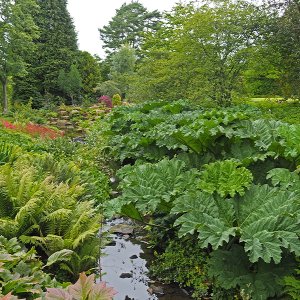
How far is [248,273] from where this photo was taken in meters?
3.74

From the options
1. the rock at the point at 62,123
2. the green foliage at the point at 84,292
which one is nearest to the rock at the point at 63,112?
the rock at the point at 62,123

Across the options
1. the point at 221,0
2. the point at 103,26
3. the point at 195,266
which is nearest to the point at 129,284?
the point at 195,266

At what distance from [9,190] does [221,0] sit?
10.3 meters

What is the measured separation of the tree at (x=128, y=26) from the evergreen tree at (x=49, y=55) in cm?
1494

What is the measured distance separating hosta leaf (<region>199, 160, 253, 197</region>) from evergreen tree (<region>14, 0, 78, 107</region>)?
26727 millimetres

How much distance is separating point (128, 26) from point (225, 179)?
147ft

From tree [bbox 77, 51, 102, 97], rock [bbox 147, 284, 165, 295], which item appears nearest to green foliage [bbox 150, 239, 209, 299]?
rock [bbox 147, 284, 165, 295]

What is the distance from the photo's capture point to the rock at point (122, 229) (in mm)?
5891

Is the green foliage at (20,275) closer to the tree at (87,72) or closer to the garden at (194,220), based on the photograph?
the garden at (194,220)

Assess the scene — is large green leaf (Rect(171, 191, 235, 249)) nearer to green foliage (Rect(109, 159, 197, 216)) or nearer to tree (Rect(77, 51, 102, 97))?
green foliage (Rect(109, 159, 197, 216))

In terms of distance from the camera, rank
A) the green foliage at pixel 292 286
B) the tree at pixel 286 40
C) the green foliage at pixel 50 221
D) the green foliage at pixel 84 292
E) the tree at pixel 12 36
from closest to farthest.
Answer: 1. the green foliage at pixel 84 292
2. the green foliage at pixel 292 286
3. the green foliage at pixel 50 221
4. the tree at pixel 286 40
5. the tree at pixel 12 36

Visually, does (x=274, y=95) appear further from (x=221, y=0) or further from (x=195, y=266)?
(x=195, y=266)

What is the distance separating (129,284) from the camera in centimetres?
449

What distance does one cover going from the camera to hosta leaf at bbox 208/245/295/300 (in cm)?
353
